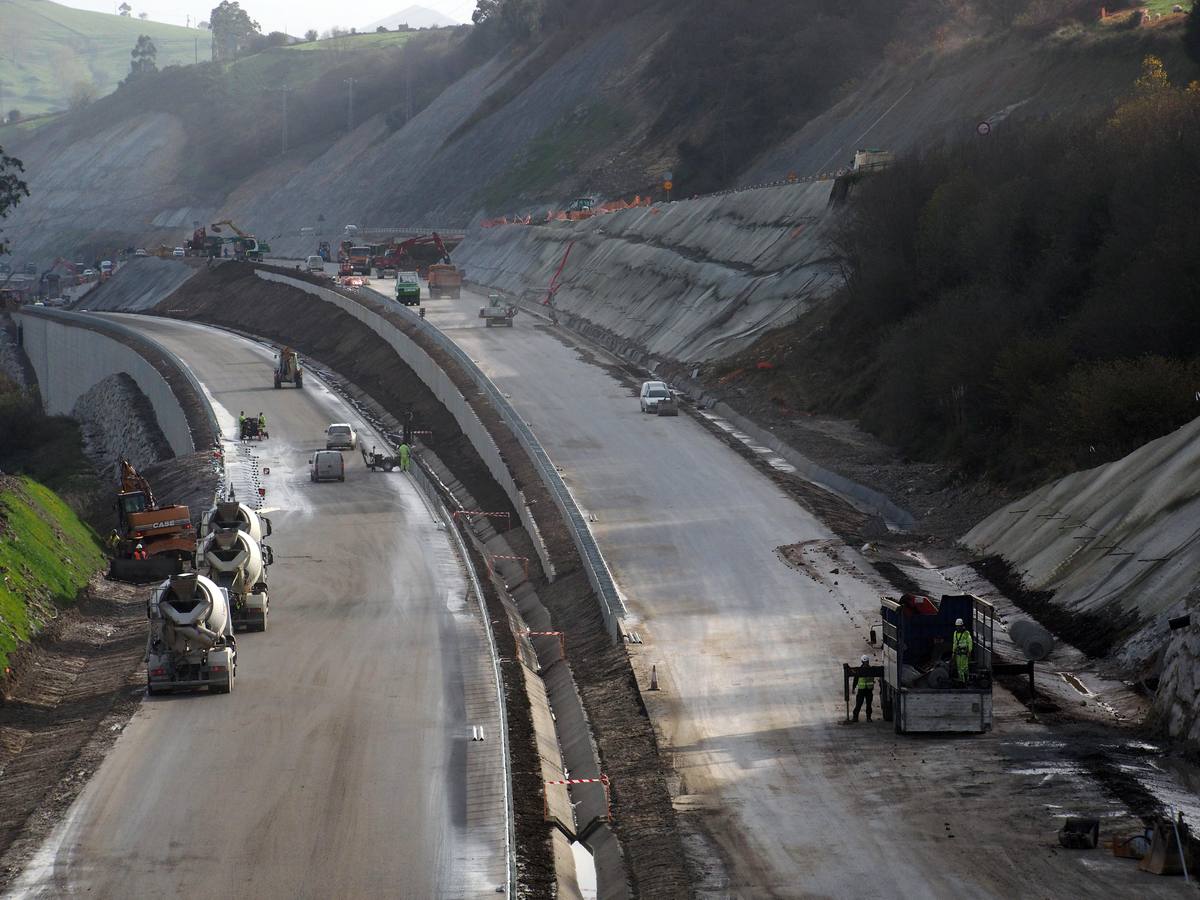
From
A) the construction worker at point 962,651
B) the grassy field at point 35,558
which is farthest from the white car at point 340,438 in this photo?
the construction worker at point 962,651

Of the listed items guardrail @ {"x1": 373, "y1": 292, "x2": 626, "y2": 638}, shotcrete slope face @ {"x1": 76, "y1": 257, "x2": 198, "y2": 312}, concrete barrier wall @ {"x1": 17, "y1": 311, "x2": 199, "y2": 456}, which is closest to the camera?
guardrail @ {"x1": 373, "y1": 292, "x2": 626, "y2": 638}

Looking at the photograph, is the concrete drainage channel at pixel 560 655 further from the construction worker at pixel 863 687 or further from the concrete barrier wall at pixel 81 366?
the concrete barrier wall at pixel 81 366

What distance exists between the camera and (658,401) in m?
64.8

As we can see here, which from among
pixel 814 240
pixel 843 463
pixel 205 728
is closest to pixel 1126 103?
pixel 843 463

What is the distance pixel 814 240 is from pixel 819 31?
57.4 m

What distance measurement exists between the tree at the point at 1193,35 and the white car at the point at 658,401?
31442 millimetres

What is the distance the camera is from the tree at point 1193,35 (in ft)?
236

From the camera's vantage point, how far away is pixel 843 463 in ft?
177

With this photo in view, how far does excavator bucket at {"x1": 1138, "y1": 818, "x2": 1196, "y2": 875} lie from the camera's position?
1989cm

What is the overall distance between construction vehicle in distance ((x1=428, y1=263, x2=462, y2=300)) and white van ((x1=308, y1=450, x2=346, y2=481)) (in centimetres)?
5314

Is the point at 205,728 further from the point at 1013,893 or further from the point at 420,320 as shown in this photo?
the point at 420,320

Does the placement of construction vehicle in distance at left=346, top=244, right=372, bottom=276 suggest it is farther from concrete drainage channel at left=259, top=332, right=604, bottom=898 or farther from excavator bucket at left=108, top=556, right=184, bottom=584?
excavator bucket at left=108, top=556, right=184, bottom=584

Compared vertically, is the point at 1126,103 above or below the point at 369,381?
above

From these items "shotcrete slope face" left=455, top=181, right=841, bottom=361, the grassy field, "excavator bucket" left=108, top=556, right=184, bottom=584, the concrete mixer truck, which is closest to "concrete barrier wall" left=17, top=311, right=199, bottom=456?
the grassy field
